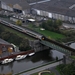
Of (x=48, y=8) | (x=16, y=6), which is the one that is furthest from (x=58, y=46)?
(x=16, y=6)

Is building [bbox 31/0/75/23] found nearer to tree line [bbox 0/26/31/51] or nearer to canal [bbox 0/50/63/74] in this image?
tree line [bbox 0/26/31/51]

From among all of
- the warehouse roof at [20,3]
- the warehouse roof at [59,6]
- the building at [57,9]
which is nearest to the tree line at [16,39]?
the building at [57,9]

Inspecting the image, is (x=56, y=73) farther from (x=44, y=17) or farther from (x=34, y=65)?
(x=44, y=17)

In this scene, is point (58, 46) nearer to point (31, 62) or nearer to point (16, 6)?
point (31, 62)

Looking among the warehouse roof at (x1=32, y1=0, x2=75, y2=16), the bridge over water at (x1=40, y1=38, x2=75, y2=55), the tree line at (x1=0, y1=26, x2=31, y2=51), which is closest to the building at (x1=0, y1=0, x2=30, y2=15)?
the warehouse roof at (x1=32, y1=0, x2=75, y2=16)

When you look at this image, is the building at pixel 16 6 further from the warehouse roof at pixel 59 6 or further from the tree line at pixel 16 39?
the tree line at pixel 16 39

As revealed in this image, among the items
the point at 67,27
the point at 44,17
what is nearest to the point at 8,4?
the point at 44,17
